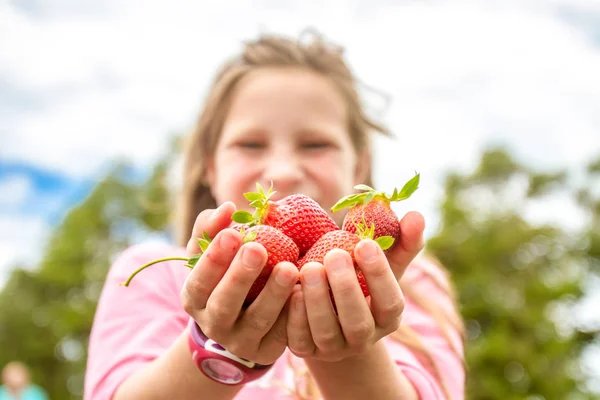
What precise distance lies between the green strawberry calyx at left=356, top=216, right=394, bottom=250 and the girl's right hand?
0.27 meters

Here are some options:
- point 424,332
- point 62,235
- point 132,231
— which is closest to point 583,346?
point 132,231

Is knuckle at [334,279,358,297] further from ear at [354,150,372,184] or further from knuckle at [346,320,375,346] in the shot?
ear at [354,150,372,184]

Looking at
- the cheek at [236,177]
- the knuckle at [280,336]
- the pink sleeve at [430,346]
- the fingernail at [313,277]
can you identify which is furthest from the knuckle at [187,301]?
the cheek at [236,177]

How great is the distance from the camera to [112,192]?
19797mm

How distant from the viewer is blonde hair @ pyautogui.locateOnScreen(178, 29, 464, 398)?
3062 millimetres

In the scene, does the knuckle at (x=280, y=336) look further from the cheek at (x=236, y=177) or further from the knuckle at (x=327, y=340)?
the cheek at (x=236, y=177)

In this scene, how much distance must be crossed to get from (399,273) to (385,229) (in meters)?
0.14

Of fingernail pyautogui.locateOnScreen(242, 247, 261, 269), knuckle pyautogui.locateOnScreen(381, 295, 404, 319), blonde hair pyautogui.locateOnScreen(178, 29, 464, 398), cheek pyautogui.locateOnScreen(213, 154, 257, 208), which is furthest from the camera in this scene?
blonde hair pyautogui.locateOnScreen(178, 29, 464, 398)

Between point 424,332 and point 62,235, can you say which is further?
point 62,235

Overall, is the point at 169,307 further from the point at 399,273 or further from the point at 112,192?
the point at 112,192

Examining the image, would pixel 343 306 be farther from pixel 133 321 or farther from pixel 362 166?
pixel 362 166

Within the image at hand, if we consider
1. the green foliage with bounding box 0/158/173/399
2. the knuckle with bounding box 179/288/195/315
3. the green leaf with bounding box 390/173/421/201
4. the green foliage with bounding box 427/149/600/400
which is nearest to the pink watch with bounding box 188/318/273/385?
the knuckle with bounding box 179/288/195/315

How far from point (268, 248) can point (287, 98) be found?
1.33m

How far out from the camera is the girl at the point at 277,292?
1339mm
